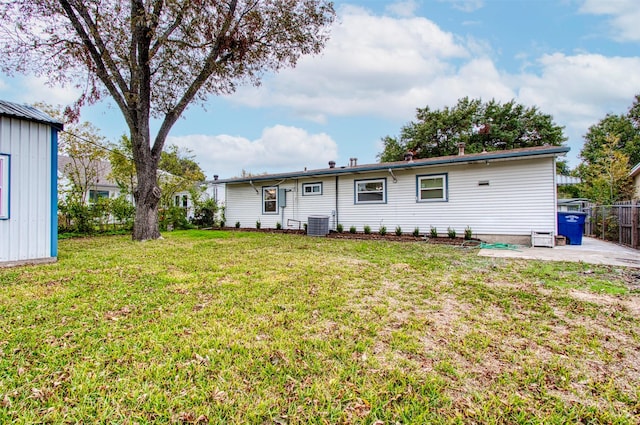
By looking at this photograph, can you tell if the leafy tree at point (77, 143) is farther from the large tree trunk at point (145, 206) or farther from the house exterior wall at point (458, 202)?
the house exterior wall at point (458, 202)

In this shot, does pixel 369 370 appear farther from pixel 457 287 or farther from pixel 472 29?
pixel 472 29

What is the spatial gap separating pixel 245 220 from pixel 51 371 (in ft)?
44.3

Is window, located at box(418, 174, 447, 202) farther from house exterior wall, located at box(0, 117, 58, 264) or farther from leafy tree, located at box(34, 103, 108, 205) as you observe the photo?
leafy tree, located at box(34, 103, 108, 205)

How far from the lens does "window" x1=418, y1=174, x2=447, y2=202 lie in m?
10.5

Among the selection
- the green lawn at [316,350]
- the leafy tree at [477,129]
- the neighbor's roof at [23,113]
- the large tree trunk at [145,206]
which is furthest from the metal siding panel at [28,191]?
the leafy tree at [477,129]

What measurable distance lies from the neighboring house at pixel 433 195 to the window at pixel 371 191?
4 cm

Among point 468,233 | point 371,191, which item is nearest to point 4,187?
point 371,191

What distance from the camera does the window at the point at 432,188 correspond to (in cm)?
1048

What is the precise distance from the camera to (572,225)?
Result: 29.9 ft

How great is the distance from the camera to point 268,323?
2836 millimetres

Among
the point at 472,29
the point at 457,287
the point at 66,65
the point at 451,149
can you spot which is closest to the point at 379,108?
the point at 472,29

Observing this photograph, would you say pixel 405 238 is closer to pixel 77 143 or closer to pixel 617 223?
pixel 617 223

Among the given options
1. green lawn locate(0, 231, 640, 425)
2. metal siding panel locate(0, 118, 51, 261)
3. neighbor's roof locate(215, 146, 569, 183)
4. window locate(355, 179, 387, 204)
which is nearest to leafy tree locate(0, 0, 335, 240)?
metal siding panel locate(0, 118, 51, 261)

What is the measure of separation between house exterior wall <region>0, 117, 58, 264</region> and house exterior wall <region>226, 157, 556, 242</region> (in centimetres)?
896
